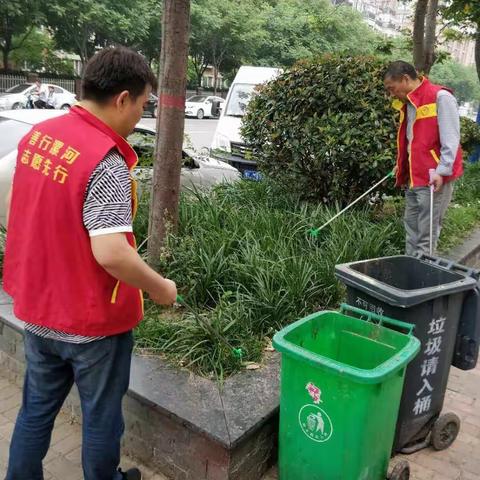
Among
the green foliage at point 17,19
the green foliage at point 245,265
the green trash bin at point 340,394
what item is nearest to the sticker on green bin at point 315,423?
the green trash bin at point 340,394

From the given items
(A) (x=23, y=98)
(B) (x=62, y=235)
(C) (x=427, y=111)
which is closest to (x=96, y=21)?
(A) (x=23, y=98)

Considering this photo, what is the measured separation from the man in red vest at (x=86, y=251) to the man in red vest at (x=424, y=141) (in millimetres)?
2850

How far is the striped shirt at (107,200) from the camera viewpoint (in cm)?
182

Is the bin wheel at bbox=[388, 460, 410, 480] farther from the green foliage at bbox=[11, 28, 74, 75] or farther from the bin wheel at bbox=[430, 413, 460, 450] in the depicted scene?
the green foliage at bbox=[11, 28, 74, 75]

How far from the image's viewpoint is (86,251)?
189 cm

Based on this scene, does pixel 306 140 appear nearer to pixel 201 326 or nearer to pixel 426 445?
pixel 201 326

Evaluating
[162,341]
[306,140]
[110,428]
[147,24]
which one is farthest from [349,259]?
[147,24]

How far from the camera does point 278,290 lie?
360 centimetres

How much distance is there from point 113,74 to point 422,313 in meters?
1.75

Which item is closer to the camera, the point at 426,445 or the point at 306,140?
the point at 426,445

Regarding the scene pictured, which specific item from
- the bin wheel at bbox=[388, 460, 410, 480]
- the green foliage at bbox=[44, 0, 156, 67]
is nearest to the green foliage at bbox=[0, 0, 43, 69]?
the green foliage at bbox=[44, 0, 156, 67]

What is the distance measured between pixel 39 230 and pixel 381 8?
384 ft

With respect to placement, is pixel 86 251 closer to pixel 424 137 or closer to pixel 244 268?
pixel 244 268

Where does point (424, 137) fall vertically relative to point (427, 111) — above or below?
below
